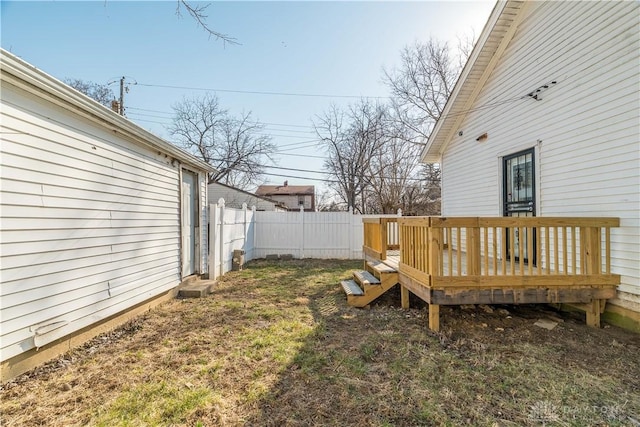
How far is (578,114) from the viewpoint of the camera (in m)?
4.11

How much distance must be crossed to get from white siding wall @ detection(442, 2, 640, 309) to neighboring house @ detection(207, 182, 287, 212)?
587 inches

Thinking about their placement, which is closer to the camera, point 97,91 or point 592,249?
point 592,249

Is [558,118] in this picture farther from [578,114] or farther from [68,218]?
[68,218]

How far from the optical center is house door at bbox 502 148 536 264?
506 cm

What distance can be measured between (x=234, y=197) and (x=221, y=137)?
4.87 m

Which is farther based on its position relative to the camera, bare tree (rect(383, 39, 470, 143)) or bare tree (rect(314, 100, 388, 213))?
bare tree (rect(314, 100, 388, 213))

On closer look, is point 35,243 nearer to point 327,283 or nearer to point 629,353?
point 327,283

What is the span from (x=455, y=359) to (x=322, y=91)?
1633 centimetres

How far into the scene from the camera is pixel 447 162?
7863 mm

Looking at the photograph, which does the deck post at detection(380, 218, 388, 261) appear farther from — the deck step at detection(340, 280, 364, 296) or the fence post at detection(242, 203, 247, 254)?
the fence post at detection(242, 203, 247, 254)

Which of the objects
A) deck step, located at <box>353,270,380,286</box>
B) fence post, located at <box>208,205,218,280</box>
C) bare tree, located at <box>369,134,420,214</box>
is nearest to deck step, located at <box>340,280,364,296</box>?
deck step, located at <box>353,270,380,286</box>

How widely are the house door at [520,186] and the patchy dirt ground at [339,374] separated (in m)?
1.72

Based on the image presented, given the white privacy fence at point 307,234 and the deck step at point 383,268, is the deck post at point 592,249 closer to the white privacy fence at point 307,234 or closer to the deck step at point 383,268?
the deck step at point 383,268

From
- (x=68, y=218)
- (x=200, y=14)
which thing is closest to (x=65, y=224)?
(x=68, y=218)
